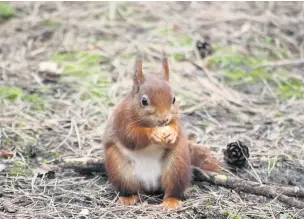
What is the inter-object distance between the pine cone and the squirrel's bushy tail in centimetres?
12

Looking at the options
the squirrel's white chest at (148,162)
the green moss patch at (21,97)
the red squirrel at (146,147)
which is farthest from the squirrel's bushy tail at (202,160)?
the green moss patch at (21,97)

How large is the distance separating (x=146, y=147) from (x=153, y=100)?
0.81ft

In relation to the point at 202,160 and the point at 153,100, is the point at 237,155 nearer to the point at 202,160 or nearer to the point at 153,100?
the point at 202,160

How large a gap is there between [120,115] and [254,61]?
2.26 meters


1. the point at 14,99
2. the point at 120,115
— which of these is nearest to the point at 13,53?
the point at 14,99

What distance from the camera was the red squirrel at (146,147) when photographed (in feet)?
9.74

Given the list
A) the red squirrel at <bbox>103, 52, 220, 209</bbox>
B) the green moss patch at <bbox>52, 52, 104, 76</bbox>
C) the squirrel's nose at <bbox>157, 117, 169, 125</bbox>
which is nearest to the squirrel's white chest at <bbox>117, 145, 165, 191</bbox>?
the red squirrel at <bbox>103, 52, 220, 209</bbox>

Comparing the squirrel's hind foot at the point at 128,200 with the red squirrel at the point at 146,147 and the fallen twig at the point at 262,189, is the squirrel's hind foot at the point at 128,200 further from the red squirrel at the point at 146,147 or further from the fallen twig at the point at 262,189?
the fallen twig at the point at 262,189

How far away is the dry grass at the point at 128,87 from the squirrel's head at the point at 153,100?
438 millimetres

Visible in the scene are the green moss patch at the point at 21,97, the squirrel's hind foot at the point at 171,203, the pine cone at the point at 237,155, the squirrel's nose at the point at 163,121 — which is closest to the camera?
the squirrel's nose at the point at 163,121

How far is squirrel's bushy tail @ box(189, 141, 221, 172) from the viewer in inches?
135

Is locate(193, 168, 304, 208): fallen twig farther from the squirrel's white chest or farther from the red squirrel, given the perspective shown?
the squirrel's white chest

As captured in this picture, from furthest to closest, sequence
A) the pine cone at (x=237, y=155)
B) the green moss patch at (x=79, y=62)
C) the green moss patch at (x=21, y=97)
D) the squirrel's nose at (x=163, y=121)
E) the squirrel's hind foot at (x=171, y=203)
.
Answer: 1. the green moss patch at (x=79, y=62)
2. the green moss patch at (x=21, y=97)
3. the pine cone at (x=237, y=155)
4. the squirrel's hind foot at (x=171, y=203)
5. the squirrel's nose at (x=163, y=121)

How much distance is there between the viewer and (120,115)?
3121 mm
